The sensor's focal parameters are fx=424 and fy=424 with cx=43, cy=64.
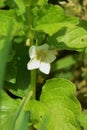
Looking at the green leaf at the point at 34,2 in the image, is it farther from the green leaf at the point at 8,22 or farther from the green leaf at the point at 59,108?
the green leaf at the point at 59,108

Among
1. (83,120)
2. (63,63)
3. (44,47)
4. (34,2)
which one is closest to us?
(34,2)

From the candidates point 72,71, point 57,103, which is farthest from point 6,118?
point 72,71

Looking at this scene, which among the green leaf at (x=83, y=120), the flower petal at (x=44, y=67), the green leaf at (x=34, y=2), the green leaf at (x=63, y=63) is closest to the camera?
the green leaf at (x=34, y=2)

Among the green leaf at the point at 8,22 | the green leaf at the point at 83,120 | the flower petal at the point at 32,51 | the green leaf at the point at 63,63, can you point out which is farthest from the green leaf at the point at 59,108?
the green leaf at the point at 63,63

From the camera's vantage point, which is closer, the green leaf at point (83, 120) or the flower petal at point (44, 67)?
the flower petal at point (44, 67)

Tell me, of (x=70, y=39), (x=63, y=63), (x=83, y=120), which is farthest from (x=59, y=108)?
(x=63, y=63)

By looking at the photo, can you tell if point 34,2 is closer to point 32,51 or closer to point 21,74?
point 32,51

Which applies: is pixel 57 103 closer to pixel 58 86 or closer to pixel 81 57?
pixel 58 86
